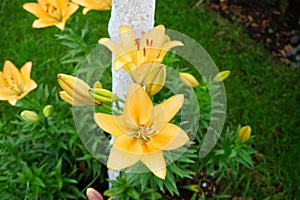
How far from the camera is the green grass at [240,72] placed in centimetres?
216

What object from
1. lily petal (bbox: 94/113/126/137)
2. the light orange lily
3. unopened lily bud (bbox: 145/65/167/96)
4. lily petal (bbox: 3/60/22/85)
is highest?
the light orange lily

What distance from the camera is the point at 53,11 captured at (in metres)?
1.54

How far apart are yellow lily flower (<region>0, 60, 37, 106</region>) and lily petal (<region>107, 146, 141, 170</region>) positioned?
62cm

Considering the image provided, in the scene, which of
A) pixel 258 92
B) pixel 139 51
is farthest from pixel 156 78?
pixel 258 92

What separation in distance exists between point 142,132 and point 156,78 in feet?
0.40

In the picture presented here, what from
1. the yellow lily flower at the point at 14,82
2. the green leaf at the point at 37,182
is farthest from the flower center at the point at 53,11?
the green leaf at the point at 37,182

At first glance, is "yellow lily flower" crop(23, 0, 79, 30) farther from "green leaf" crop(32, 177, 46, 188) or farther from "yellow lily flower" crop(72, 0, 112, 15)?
"green leaf" crop(32, 177, 46, 188)

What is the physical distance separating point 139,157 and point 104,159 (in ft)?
2.07

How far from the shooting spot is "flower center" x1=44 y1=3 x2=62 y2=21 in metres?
1.53

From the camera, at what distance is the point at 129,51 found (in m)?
1.11

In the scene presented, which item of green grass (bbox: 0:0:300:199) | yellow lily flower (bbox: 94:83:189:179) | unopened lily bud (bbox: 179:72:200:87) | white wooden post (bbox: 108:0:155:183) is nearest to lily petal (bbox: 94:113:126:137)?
yellow lily flower (bbox: 94:83:189:179)

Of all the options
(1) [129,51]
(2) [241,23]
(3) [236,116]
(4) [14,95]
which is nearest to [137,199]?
(4) [14,95]

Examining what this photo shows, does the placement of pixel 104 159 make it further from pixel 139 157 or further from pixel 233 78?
pixel 233 78

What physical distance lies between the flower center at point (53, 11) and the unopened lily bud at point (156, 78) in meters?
0.57
